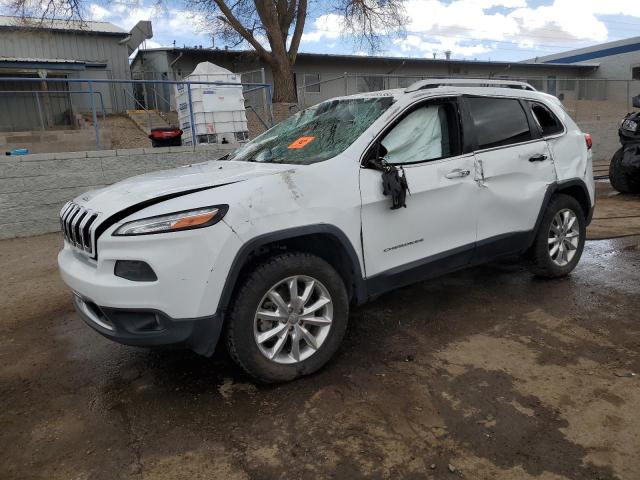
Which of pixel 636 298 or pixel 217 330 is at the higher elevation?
pixel 217 330

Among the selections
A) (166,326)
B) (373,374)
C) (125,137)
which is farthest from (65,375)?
(125,137)

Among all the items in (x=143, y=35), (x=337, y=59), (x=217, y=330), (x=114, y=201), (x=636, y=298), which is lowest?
(x=636, y=298)

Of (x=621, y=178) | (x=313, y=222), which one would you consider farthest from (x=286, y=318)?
(x=621, y=178)

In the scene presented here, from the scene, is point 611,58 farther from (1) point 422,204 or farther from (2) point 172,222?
(2) point 172,222

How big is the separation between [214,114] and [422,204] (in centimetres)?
752

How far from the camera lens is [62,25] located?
64.2 ft

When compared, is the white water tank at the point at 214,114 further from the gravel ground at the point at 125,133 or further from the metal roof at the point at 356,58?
the metal roof at the point at 356,58

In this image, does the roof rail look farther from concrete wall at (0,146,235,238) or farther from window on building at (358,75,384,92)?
window on building at (358,75,384,92)

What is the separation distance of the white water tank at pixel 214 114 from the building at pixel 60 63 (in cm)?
694

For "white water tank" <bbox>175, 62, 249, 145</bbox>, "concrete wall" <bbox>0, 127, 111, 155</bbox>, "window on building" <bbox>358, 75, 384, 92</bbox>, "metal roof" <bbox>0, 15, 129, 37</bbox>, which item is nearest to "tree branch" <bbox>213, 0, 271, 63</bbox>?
"window on building" <bbox>358, 75, 384, 92</bbox>

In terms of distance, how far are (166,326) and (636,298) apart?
3.84 meters

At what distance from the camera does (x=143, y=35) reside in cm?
2277

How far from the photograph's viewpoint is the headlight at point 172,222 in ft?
8.59

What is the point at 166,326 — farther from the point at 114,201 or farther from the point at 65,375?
the point at 65,375
